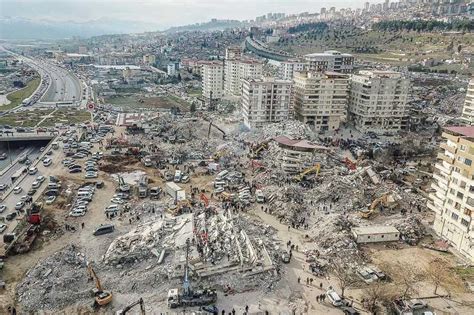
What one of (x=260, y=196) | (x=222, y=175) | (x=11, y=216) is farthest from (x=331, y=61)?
(x=11, y=216)

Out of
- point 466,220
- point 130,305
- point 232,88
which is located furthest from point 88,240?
Result: point 232,88

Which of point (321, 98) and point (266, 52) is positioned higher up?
point (266, 52)

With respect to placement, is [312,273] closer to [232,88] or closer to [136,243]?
[136,243]

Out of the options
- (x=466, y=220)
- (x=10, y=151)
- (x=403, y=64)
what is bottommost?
(x=10, y=151)

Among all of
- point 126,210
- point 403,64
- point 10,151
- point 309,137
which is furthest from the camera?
point 403,64

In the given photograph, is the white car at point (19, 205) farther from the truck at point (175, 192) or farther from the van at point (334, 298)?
the van at point (334, 298)

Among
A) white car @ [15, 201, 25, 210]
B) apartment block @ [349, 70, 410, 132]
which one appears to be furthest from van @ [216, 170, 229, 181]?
apartment block @ [349, 70, 410, 132]

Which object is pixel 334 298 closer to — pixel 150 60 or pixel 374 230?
pixel 374 230

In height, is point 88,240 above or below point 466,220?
below
